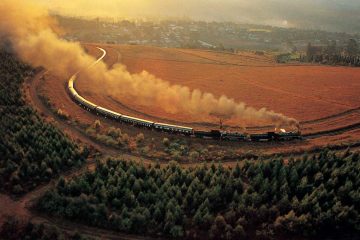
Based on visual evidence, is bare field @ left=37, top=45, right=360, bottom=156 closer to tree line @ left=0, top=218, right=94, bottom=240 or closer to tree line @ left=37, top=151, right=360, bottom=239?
tree line @ left=37, top=151, right=360, bottom=239

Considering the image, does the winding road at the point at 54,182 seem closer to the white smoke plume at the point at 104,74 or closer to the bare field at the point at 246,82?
the bare field at the point at 246,82

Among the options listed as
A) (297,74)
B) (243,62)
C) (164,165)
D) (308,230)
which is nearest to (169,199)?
(164,165)

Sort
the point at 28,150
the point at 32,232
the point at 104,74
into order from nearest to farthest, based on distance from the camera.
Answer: the point at 32,232 → the point at 28,150 → the point at 104,74

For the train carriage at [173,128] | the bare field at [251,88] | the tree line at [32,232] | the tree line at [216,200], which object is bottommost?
the tree line at [32,232]

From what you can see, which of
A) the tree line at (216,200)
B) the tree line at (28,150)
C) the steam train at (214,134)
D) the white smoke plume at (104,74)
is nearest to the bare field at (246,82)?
the white smoke plume at (104,74)

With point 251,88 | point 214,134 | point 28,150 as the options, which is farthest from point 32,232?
point 251,88

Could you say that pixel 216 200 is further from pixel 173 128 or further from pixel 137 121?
pixel 137 121

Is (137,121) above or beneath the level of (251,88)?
beneath
